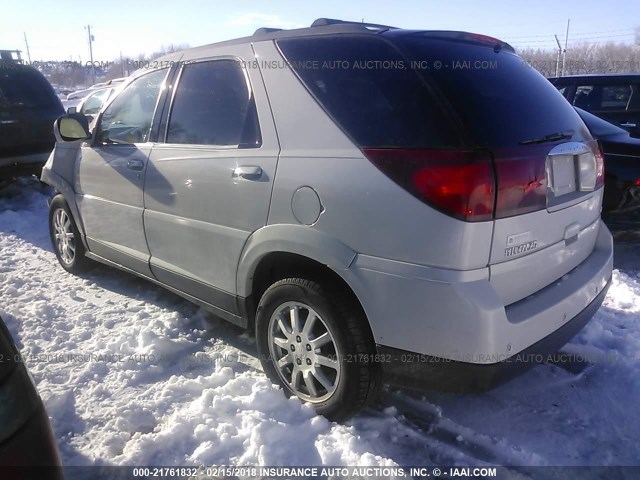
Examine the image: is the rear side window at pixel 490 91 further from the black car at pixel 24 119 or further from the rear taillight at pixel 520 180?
the black car at pixel 24 119

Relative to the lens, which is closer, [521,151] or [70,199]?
[521,151]

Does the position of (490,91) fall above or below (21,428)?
above

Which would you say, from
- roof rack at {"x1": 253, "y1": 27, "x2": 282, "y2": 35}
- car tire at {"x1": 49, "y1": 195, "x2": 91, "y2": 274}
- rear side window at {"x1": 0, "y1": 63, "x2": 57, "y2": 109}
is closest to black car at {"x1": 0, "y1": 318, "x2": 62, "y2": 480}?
roof rack at {"x1": 253, "y1": 27, "x2": 282, "y2": 35}

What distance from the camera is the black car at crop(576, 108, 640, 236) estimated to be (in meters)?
4.92

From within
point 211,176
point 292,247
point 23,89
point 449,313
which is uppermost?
point 23,89

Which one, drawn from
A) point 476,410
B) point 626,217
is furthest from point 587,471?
point 626,217

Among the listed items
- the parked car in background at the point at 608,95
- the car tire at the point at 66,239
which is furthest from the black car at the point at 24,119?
the parked car in background at the point at 608,95

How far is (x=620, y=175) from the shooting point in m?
4.95

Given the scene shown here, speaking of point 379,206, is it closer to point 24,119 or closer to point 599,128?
point 599,128

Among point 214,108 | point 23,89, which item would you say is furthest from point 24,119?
point 214,108

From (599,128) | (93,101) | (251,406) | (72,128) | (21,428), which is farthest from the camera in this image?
(93,101)

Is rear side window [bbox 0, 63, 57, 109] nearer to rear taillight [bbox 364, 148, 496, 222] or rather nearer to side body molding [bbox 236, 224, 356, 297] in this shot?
side body molding [bbox 236, 224, 356, 297]

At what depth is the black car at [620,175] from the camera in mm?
4918

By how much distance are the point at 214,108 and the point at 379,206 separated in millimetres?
1369
